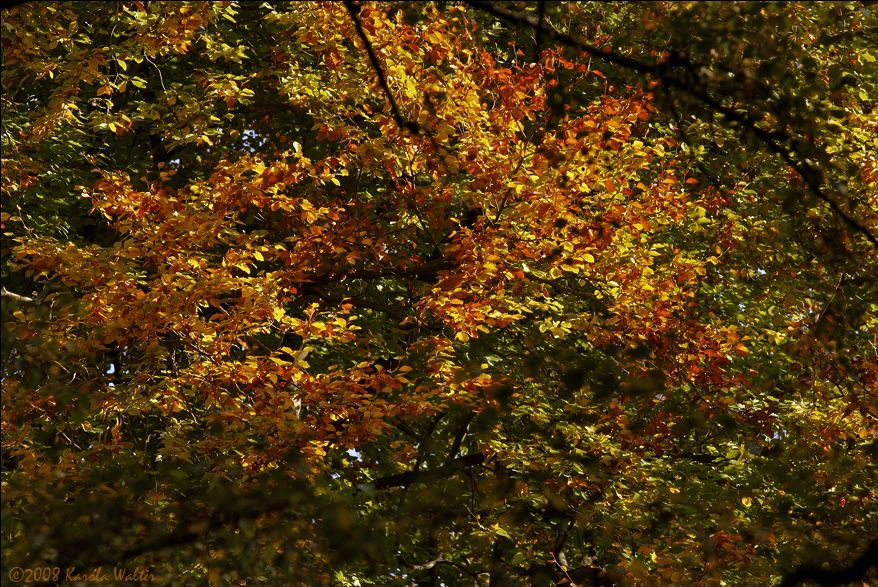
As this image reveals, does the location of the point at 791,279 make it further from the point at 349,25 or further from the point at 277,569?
the point at 277,569

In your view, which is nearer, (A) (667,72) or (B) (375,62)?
(B) (375,62)

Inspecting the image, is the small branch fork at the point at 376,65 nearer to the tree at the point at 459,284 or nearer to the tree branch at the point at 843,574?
the tree at the point at 459,284

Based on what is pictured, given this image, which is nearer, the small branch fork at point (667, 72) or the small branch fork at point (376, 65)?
the small branch fork at point (667, 72)

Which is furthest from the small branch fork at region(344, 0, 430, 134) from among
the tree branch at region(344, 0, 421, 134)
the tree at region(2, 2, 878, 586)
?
the tree at region(2, 2, 878, 586)

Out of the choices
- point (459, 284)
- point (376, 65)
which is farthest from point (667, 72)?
point (459, 284)

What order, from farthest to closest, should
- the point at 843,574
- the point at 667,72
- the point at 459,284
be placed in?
the point at 459,284 < the point at 667,72 < the point at 843,574

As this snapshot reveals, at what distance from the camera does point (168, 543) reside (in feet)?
10.8

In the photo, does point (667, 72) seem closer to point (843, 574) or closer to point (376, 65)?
point (376, 65)

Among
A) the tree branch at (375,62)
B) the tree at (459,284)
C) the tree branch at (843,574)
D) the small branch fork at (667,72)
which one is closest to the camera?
the tree branch at (843,574)

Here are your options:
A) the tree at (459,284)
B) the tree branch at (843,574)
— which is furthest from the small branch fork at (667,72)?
the tree at (459,284)

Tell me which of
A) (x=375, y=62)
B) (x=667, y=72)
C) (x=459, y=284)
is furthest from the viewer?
(x=459, y=284)

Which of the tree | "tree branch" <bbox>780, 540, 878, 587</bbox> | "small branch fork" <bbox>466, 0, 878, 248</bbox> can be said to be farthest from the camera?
the tree

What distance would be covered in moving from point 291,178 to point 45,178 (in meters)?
3.38

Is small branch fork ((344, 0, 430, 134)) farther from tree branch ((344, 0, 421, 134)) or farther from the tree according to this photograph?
the tree
